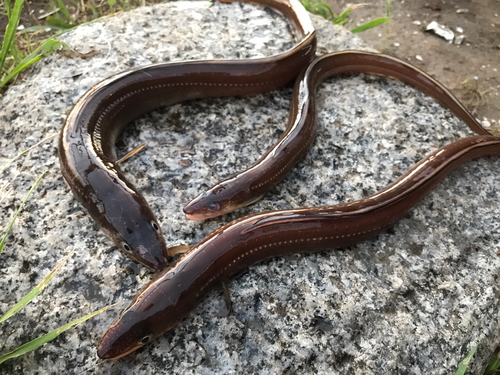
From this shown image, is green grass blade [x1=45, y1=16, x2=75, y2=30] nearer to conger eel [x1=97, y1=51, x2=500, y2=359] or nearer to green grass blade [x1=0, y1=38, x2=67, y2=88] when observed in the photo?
green grass blade [x1=0, y1=38, x2=67, y2=88]

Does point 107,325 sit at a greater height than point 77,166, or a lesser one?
lesser

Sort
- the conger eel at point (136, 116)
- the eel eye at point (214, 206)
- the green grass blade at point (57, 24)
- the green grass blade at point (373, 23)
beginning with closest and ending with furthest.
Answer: the conger eel at point (136, 116) < the eel eye at point (214, 206) < the green grass blade at point (373, 23) < the green grass blade at point (57, 24)

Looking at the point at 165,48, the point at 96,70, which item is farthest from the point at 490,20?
the point at 96,70

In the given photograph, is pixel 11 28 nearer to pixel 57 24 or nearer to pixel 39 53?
pixel 39 53

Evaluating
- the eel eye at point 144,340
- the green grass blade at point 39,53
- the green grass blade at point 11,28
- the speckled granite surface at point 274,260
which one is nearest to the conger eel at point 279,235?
the eel eye at point 144,340

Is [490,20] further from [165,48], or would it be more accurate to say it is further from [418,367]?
[418,367]

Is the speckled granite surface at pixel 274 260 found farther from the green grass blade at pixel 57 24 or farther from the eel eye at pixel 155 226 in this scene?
the green grass blade at pixel 57 24

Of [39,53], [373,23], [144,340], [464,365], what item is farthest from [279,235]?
[373,23]
